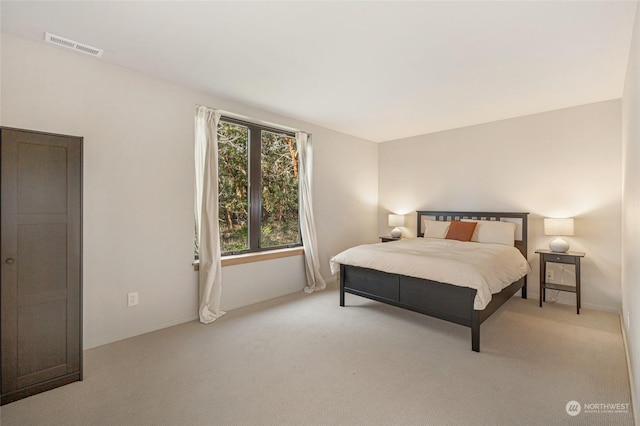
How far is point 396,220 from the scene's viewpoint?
546 centimetres

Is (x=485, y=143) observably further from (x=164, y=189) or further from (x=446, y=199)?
(x=164, y=189)

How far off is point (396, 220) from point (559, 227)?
7.64ft

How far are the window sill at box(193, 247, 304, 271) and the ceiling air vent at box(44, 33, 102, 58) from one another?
2.14 m

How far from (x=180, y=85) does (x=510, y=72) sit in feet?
10.9

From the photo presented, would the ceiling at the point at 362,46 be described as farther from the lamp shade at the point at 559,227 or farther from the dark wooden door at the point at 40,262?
the lamp shade at the point at 559,227

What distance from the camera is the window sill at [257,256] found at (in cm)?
363

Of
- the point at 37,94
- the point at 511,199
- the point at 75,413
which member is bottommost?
the point at 75,413

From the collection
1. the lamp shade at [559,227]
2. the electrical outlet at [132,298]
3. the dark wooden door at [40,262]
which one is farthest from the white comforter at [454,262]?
the dark wooden door at [40,262]

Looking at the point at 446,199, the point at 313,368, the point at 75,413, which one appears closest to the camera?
the point at 75,413

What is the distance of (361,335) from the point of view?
117 inches

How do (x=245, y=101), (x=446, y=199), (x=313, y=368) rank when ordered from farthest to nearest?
(x=446, y=199) < (x=245, y=101) < (x=313, y=368)

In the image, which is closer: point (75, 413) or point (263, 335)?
point (75, 413)

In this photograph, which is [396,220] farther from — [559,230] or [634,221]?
[634,221]

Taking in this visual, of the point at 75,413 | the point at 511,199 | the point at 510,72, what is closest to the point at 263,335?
the point at 75,413
